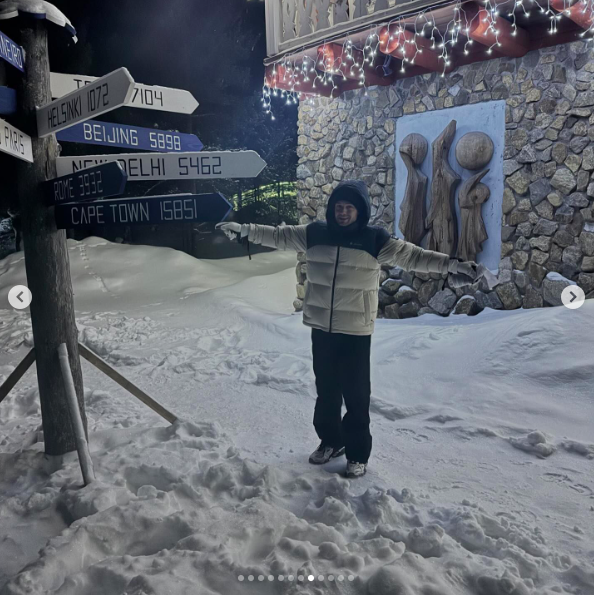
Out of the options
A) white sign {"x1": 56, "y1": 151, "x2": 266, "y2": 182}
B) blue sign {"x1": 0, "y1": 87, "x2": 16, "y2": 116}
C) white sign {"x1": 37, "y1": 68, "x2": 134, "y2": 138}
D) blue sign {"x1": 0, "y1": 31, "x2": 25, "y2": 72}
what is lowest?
white sign {"x1": 56, "y1": 151, "x2": 266, "y2": 182}

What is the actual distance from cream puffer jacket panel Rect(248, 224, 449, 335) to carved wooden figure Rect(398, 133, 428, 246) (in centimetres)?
362

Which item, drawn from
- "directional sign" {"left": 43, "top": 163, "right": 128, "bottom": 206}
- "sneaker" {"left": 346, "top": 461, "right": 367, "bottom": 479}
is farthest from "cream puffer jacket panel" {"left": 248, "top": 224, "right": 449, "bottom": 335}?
"directional sign" {"left": 43, "top": 163, "right": 128, "bottom": 206}

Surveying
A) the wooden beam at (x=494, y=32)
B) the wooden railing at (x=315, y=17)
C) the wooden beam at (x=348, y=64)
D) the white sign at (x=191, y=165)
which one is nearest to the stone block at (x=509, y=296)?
the wooden beam at (x=494, y=32)

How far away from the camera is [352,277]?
332cm

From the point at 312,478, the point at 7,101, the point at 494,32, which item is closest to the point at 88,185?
the point at 7,101

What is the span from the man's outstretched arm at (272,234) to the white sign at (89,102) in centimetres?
111

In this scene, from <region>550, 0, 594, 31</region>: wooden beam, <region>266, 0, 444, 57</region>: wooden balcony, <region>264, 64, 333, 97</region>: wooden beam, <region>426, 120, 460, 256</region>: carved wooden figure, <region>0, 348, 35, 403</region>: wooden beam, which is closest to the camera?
Result: <region>0, 348, 35, 403</region>: wooden beam

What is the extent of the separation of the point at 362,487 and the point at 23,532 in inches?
68.0

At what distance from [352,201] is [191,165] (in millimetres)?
937

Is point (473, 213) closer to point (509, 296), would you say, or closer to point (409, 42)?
point (509, 296)

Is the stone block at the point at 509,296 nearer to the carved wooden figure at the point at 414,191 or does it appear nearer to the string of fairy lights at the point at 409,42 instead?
the carved wooden figure at the point at 414,191

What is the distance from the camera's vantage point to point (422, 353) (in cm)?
547

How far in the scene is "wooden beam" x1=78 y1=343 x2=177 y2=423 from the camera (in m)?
3.51

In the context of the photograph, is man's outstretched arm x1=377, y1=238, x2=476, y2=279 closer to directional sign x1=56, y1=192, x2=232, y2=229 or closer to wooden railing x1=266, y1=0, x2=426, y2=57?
directional sign x1=56, y1=192, x2=232, y2=229
